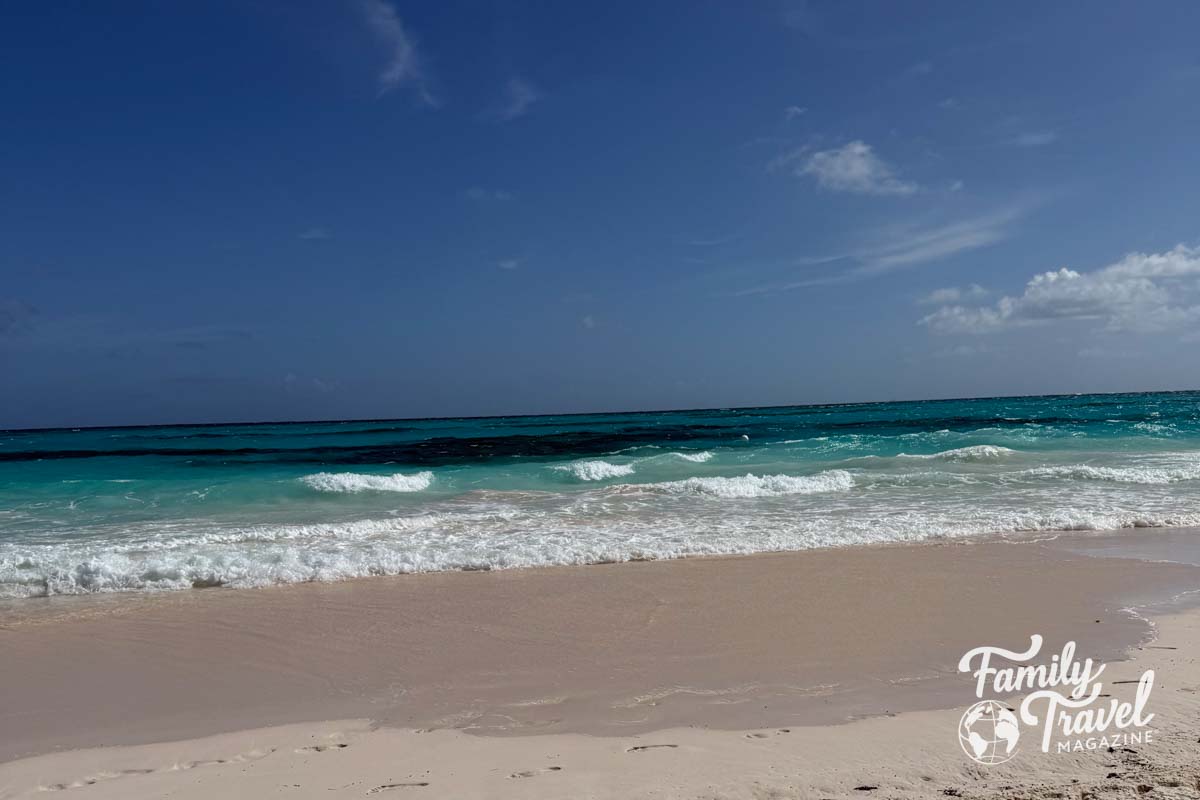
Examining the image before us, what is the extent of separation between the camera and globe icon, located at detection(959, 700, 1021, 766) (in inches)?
135

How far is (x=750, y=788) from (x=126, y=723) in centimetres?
402

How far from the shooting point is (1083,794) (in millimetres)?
2961

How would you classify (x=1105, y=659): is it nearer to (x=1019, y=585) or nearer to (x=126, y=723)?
(x=1019, y=585)

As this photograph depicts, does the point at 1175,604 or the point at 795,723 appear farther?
the point at 1175,604

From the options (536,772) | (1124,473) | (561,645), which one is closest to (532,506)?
(561,645)

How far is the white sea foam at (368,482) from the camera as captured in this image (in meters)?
17.3

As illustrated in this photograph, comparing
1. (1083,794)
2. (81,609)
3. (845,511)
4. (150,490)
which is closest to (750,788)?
(1083,794)

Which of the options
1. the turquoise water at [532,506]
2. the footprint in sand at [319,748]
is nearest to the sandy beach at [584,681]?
the footprint in sand at [319,748]

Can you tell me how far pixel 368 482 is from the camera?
18.8 metres

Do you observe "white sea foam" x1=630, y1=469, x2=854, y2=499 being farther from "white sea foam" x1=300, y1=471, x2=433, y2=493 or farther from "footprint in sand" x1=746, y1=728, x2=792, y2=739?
"footprint in sand" x1=746, y1=728, x2=792, y2=739

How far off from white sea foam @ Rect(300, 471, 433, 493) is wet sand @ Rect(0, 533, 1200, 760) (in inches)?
381

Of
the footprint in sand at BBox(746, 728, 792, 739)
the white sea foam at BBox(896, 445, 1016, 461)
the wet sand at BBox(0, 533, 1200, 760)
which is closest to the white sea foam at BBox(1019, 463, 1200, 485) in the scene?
the white sea foam at BBox(896, 445, 1016, 461)

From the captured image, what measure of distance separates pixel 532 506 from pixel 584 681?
905cm

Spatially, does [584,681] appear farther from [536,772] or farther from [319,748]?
[319,748]
